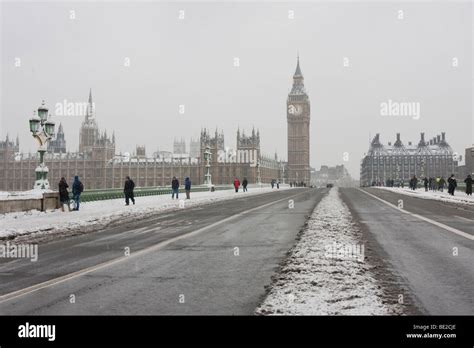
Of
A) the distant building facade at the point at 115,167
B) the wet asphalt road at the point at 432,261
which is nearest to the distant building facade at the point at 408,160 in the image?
the distant building facade at the point at 115,167

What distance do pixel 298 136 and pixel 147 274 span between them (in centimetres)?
15333

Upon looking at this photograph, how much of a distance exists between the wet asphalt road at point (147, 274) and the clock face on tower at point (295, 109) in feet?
492

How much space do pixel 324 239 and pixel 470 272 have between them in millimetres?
3699

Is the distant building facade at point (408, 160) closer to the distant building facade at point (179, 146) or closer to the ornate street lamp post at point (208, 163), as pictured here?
the distant building facade at point (179, 146)

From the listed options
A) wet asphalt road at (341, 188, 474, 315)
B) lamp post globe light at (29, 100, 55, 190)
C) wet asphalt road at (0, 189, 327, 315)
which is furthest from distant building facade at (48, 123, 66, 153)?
wet asphalt road at (341, 188, 474, 315)

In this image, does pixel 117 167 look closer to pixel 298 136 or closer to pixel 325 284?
pixel 298 136

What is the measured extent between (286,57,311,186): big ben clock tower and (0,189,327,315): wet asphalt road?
140401 mm

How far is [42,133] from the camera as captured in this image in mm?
22703

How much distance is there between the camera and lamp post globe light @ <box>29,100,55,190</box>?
862 inches

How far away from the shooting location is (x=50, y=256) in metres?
8.93

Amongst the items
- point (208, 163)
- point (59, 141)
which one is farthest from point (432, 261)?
point (59, 141)

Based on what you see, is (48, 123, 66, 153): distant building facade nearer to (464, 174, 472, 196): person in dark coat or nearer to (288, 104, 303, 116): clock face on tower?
(288, 104, 303, 116): clock face on tower
